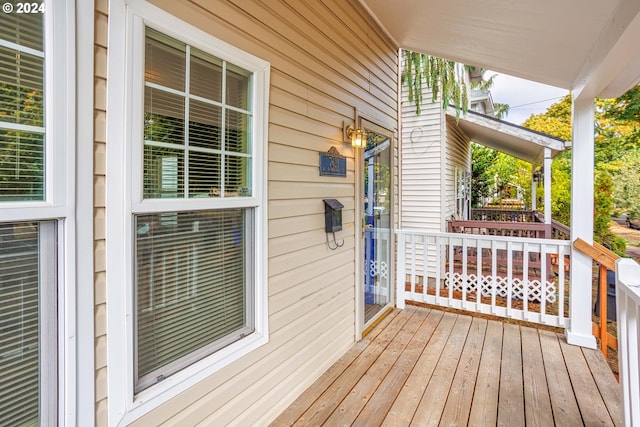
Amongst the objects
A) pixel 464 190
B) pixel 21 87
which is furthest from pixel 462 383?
pixel 464 190

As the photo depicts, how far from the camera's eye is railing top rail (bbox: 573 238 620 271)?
3.02m

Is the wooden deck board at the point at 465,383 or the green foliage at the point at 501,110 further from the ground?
the green foliage at the point at 501,110

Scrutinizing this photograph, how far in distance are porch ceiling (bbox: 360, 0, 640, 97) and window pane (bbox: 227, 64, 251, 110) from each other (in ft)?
5.93

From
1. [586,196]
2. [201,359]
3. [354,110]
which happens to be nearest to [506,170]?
[586,196]

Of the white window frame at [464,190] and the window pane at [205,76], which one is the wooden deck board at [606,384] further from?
the white window frame at [464,190]

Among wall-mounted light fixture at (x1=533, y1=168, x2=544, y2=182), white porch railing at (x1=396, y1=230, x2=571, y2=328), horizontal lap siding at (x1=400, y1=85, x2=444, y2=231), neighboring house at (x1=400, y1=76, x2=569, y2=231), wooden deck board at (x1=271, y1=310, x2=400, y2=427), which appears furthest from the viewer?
wall-mounted light fixture at (x1=533, y1=168, x2=544, y2=182)

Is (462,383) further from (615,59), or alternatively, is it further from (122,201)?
(122,201)

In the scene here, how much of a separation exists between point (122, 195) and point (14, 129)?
1.25 ft

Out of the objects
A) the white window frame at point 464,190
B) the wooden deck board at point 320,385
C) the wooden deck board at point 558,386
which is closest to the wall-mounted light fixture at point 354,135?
the wooden deck board at point 320,385

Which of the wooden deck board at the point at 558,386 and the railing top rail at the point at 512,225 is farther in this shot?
the railing top rail at the point at 512,225

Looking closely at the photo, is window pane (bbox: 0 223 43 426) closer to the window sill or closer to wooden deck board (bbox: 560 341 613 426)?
the window sill

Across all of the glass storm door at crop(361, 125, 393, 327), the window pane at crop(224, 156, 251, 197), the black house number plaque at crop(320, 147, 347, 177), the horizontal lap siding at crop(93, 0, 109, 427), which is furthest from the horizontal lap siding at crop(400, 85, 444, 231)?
the horizontal lap siding at crop(93, 0, 109, 427)

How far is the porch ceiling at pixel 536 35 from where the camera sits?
2.02 m

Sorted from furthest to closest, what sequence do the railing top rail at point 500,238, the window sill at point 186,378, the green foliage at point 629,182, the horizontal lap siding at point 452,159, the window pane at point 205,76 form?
the green foliage at point 629,182 < the horizontal lap siding at point 452,159 < the railing top rail at point 500,238 < the window pane at point 205,76 < the window sill at point 186,378
